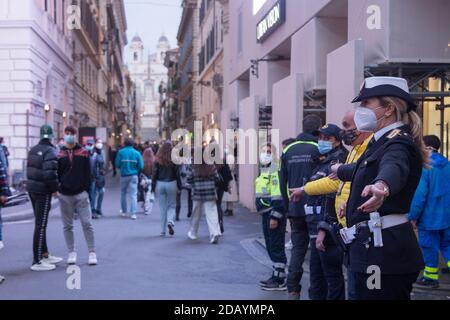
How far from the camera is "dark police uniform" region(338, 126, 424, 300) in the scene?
3469 mm

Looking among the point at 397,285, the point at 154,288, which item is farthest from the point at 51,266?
the point at 397,285

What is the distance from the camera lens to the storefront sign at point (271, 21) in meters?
15.1

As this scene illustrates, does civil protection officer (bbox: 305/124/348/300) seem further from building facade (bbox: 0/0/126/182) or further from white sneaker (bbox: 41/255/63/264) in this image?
building facade (bbox: 0/0/126/182)

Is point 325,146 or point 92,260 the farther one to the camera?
point 92,260

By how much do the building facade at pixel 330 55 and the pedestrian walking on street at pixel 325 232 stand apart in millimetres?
2970

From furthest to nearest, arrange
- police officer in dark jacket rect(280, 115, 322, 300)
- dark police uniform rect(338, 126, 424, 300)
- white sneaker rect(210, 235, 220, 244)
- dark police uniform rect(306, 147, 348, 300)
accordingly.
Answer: white sneaker rect(210, 235, 220, 244) < police officer in dark jacket rect(280, 115, 322, 300) < dark police uniform rect(306, 147, 348, 300) < dark police uniform rect(338, 126, 424, 300)

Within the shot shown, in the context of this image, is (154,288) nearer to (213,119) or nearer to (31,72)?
(31,72)

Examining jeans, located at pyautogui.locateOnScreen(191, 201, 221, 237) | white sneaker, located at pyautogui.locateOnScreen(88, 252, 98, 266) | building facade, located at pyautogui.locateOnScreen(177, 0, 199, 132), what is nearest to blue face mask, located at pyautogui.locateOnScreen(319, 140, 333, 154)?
white sneaker, located at pyautogui.locateOnScreen(88, 252, 98, 266)

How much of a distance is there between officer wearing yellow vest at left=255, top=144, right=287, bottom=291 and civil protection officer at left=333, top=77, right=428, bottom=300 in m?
3.60

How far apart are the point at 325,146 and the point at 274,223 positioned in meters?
1.62

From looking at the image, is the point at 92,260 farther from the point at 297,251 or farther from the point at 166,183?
the point at 166,183

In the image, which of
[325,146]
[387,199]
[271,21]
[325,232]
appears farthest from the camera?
[271,21]

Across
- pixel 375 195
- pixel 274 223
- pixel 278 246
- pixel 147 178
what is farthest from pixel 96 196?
pixel 375 195

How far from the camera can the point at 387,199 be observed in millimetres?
3494
